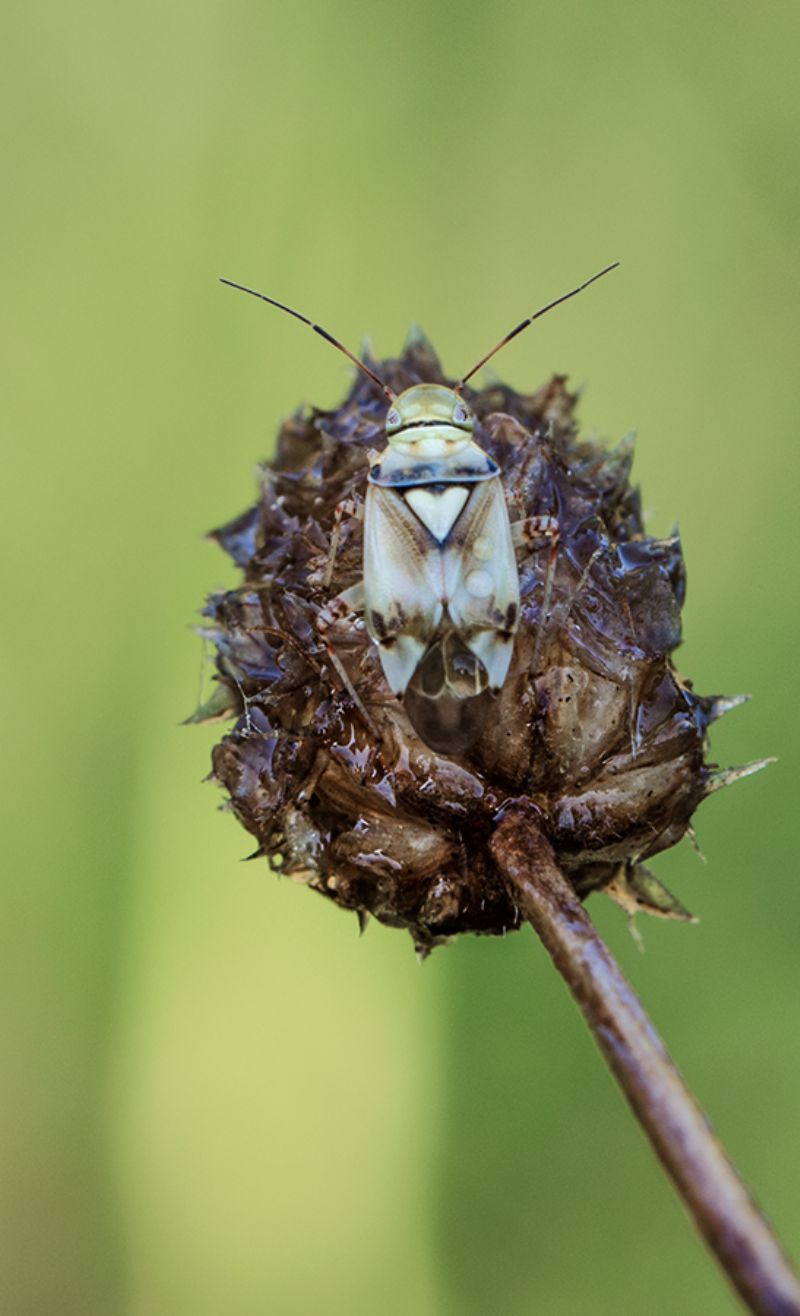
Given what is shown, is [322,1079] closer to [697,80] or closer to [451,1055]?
[451,1055]

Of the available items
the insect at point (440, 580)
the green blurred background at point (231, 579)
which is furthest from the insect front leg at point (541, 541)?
the green blurred background at point (231, 579)

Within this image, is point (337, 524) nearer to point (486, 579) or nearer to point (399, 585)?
point (399, 585)

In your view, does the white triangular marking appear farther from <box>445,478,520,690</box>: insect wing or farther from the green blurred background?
the green blurred background

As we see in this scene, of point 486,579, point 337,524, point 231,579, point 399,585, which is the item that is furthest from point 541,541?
point 231,579

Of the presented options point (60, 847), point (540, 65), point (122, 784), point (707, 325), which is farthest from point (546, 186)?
point (60, 847)

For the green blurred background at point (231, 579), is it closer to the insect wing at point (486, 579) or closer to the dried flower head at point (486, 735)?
the dried flower head at point (486, 735)

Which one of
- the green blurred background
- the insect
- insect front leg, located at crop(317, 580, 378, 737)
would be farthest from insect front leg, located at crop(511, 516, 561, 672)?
the green blurred background
